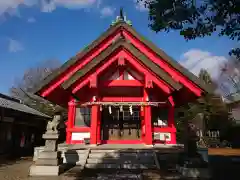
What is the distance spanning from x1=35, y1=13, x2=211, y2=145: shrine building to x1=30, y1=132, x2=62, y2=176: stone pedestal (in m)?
2.90

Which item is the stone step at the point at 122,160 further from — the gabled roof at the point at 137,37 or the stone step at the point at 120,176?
the gabled roof at the point at 137,37

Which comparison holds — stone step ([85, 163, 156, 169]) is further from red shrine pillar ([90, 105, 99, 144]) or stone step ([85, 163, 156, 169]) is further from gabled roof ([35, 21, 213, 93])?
gabled roof ([35, 21, 213, 93])

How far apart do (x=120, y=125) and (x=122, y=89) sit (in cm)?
231

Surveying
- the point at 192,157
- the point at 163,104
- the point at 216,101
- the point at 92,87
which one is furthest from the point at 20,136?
the point at 216,101

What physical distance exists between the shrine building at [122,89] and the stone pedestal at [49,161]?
9.51ft

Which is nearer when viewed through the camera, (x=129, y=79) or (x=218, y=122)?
(x=129, y=79)

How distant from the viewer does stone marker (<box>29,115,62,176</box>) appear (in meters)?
8.47

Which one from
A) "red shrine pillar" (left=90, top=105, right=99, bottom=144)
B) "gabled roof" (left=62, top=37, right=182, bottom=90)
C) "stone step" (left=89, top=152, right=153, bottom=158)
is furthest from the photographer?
"red shrine pillar" (left=90, top=105, right=99, bottom=144)

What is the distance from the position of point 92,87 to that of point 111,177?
5318mm

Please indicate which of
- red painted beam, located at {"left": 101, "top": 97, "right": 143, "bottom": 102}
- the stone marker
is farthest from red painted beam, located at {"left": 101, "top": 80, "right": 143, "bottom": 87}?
the stone marker

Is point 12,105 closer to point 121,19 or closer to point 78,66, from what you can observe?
point 78,66

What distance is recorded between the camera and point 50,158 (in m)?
8.80

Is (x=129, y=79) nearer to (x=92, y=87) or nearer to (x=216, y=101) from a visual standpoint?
(x=92, y=87)

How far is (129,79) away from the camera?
43.0 feet
